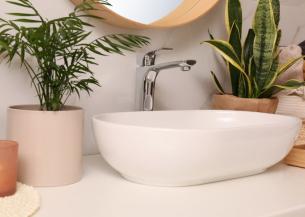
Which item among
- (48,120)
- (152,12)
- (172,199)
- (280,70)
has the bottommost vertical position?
(172,199)

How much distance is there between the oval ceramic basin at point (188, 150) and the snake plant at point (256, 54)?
10.2 inches

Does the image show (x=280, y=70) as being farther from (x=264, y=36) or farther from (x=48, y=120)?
(x=48, y=120)

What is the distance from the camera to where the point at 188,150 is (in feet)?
2.09

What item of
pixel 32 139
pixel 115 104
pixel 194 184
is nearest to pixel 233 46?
pixel 115 104

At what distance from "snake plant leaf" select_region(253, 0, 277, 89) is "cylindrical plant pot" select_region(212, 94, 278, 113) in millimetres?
83

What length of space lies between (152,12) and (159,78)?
17 cm

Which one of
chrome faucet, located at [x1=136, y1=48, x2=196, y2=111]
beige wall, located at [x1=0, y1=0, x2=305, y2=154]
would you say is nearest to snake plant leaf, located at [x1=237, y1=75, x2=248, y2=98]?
beige wall, located at [x1=0, y1=0, x2=305, y2=154]

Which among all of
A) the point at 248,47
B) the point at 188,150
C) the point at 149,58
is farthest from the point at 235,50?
the point at 188,150

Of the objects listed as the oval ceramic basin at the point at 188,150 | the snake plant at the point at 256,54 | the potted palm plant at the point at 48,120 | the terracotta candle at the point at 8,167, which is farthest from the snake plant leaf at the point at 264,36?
the terracotta candle at the point at 8,167

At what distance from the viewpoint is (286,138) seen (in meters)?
0.77

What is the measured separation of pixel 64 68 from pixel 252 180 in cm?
42

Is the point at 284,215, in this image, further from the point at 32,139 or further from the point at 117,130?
the point at 32,139

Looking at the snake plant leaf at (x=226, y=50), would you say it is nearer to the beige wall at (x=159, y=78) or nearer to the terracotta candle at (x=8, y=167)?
the beige wall at (x=159, y=78)

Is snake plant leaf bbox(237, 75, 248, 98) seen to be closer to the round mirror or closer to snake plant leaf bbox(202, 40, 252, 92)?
snake plant leaf bbox(202, 40, 252, 92)
